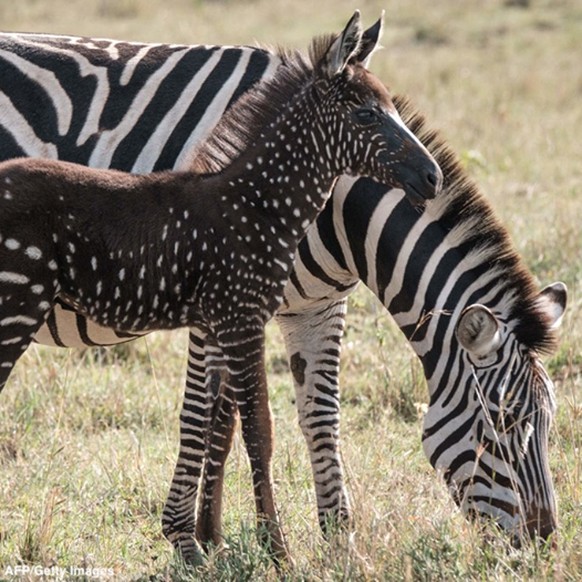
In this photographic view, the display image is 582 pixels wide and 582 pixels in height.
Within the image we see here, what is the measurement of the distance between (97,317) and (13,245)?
0.51 m

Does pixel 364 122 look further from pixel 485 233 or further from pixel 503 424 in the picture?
pixel 503 424

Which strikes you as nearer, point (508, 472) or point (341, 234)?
point (508, 472)

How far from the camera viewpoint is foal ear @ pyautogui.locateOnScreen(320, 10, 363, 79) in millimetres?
4801

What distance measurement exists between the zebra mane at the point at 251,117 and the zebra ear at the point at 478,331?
1.22 metres

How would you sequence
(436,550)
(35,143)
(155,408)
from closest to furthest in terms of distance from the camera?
(436,550) → (35,143) → (155,408)

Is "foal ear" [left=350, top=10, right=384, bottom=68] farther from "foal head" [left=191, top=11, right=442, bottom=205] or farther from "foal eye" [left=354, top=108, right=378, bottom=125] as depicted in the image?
"foal eye" [left=354, top=108, right=378, bottom=125]

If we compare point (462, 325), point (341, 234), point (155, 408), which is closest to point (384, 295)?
point (341, 234)

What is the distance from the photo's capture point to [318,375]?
6164mm

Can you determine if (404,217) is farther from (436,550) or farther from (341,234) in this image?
(436,550)

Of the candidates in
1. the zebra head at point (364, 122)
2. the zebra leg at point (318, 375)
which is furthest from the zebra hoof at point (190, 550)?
the zebra head at point (364, 122)

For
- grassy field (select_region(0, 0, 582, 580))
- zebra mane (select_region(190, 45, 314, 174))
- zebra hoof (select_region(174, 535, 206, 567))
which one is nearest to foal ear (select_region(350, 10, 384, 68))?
zebra mane (select_region(190, 45, 314, 174))

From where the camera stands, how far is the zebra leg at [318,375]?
6.08m

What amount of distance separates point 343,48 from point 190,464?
2178 millimetres

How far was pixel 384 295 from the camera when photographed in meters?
5.58
